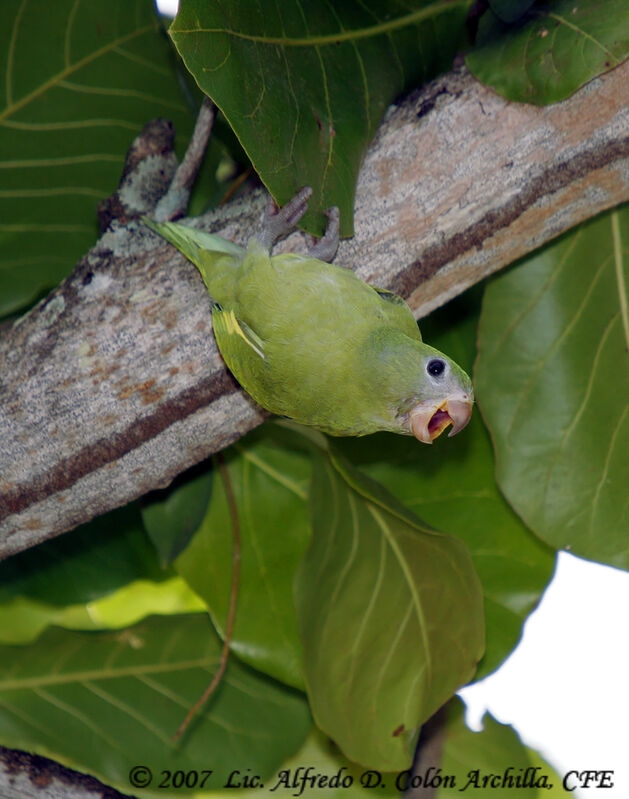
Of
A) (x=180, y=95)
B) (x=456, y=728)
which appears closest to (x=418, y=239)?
→ (x=180, y=95)

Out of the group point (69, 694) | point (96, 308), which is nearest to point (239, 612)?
point (69, 694)

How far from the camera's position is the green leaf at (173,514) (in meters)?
1.82

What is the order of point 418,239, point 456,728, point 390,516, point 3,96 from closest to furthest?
point 418,239, point 390,516, point 3,96, point 456,728

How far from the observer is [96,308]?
1.52 meters

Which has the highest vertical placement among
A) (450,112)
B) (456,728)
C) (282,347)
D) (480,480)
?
(450,112)

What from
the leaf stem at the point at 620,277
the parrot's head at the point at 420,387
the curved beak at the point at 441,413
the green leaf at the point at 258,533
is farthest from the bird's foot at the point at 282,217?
the leaf stem at the point at 620,277

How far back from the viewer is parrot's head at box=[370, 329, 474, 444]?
1.42 meters

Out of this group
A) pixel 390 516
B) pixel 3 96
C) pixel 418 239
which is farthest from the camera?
pixel 3 96

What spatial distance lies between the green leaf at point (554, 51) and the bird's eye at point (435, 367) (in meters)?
0.56

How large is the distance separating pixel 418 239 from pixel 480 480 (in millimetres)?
677

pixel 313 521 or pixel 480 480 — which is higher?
pixel 313 521

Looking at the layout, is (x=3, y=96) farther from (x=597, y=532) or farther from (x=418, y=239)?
(x=597, y=532)

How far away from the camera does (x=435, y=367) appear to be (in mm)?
1436

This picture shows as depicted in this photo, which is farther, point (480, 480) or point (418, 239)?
point (480, 480)
